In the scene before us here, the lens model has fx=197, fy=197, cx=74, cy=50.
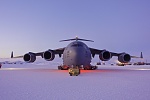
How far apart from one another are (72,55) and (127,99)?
15.5 m

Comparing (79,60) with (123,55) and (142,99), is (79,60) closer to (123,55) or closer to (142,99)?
(123,55)

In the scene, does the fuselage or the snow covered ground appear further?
the fuselage

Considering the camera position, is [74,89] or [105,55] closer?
[74,89]

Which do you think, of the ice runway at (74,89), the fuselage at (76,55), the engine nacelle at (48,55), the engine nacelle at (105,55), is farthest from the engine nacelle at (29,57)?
the ice runway at (74,89)

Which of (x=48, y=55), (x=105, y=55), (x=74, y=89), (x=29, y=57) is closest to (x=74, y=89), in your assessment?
(x=74, y=89)

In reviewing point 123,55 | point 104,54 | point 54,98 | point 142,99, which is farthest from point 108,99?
point 123,55

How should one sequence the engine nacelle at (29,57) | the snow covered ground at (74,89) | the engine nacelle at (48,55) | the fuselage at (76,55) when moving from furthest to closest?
1. the engine nacelle at (29,57)
2. the engine nacelle at (48,55)
3. the fuselage at (76,55)
4. the snow covered ground at (74,89)

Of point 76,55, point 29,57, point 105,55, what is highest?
point 105,55

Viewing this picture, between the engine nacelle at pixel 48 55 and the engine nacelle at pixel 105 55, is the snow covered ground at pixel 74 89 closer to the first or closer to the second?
the engine nacelle at pixel 48 55

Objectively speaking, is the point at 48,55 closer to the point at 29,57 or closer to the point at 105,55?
the point at 29,57

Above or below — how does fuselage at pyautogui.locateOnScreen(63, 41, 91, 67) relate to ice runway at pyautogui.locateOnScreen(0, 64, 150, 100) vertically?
above

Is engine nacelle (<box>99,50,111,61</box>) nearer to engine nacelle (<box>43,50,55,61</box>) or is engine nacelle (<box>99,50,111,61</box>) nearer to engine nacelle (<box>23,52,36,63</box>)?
engine nacelle (<box>43,50,55,61</box>)

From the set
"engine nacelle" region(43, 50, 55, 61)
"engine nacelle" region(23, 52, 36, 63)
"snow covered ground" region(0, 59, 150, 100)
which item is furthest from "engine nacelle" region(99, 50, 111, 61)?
"snow covered ground" region(0, 59, 150, 100)

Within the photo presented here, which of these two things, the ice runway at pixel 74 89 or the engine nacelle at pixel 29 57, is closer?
the ice runway at pixel 74 89
